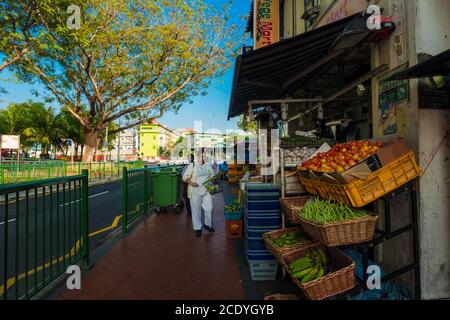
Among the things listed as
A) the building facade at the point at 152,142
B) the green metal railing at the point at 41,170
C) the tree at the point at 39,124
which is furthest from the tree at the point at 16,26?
the building facade at the point at 152,142

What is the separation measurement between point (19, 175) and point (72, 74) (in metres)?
8.56

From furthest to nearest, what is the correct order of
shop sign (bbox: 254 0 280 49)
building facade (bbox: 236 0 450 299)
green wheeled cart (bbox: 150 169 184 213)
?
1. shop sign (bbox: 254 0 280 49)
2. green wheeled cart (bbox: 150 169 184 213)
3. building facade (bbox: 236 0 450 299)

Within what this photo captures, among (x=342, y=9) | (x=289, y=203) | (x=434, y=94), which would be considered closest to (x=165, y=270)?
(x=289, y=203)

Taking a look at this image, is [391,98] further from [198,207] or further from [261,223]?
[198,207]

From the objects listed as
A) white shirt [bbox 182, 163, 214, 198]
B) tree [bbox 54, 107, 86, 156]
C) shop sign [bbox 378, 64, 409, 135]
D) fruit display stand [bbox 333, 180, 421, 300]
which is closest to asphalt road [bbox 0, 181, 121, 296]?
white shirt [bbox 182, 163, 214, 198]

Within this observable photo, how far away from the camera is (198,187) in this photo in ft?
21.6

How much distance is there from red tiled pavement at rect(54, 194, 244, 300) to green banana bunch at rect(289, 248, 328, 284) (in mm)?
904

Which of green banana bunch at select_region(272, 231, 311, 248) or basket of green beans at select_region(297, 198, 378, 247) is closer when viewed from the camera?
basket of green beans at select_region(297, 198, 378, 247)

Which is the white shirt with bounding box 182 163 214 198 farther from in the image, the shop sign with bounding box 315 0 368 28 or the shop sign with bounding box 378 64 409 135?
the shop sign with bounding box 315 0 368 28

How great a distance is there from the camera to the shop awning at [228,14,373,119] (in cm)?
374

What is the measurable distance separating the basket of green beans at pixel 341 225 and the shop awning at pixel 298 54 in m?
2.16

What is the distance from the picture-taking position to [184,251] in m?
5.31
